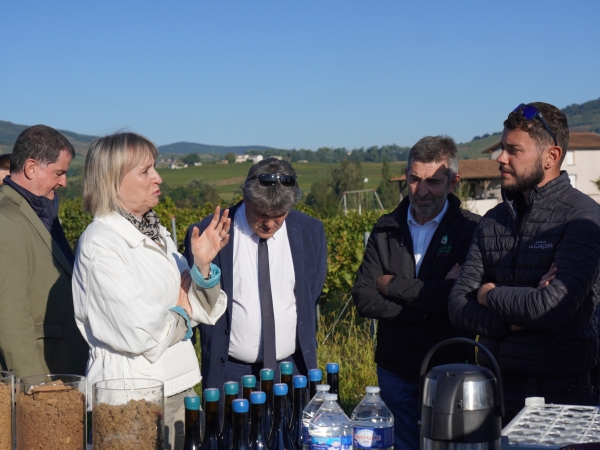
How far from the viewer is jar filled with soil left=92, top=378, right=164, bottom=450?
1.96 metres

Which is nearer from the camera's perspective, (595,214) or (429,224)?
(595,214)

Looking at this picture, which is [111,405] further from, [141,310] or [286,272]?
[286,272]

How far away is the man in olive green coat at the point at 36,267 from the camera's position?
3.23m

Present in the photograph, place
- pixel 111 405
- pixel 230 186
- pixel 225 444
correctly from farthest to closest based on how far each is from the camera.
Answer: pixel 230 186 → pixel 225 444 → pixel 111 405

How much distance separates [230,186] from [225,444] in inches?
2731

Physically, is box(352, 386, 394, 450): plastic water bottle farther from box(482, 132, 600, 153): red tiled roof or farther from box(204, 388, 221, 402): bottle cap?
box(482, 132, 600, 153): red tiled roof

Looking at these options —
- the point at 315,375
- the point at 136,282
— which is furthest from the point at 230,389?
the point at 136,282

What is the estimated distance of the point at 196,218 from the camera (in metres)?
15.2

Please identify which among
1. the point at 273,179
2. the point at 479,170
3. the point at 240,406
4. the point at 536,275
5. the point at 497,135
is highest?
the point at 497,135

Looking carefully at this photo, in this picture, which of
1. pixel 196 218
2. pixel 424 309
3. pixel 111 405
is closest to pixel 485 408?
pixel 111 405

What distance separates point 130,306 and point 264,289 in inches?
46.6

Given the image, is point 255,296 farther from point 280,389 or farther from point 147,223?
point 280,389

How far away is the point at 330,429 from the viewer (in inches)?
77.0

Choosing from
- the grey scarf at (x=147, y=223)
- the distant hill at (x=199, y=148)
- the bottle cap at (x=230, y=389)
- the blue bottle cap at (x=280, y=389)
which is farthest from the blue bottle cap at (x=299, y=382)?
the distant hill at (x=199, y=148)
